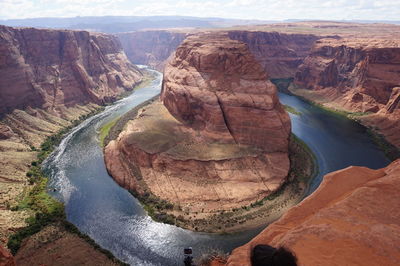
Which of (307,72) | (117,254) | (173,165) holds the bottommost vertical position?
(117,254)

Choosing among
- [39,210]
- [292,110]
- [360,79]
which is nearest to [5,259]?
[39,210]

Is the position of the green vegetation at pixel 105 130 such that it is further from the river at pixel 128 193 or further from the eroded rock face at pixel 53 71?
the eroded rock face at pixel 53 71

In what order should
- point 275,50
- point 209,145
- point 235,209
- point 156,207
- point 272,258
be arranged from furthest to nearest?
point 275,50, point 209,145, point 156,207, point 235,209, point 272,258

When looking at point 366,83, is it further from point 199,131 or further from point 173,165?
point 173,165

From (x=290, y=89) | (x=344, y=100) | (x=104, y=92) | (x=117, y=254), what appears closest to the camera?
(x=117, y=254)

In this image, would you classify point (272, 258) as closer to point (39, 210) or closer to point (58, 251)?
point (58, 251)

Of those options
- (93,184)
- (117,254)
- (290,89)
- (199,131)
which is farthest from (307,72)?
(117,254)

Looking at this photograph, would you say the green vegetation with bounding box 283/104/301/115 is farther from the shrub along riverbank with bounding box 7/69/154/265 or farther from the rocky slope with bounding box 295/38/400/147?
the shrub along riverbank with bounding box 7/69/154/265
